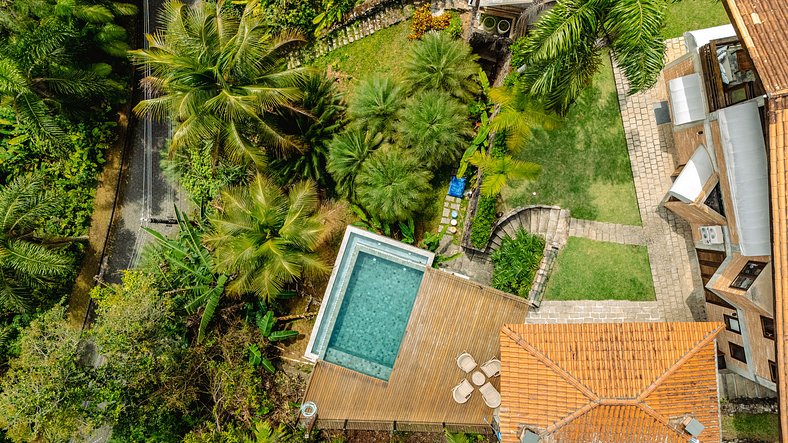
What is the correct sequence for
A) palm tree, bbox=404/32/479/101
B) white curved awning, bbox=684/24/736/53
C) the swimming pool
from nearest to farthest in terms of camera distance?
1. white curved awning, bbox=684/24/736/53
2. palm tree, bbox=404/32/479/101
3. the swimming pool

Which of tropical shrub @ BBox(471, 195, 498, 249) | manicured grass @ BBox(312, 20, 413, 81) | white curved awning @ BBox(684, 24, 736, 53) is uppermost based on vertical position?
white curved awning @ BBox(684, 24, 736, 53)

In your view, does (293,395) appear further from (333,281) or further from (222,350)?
(333,281)

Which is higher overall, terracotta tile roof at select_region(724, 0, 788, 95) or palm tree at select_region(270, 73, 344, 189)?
terracotta tile roof at select_region(724, 0, 788, 95)

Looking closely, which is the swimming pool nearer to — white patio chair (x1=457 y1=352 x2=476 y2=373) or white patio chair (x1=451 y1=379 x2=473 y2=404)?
white patio chair (x1=457 y1=352 x2=476 y2=373)

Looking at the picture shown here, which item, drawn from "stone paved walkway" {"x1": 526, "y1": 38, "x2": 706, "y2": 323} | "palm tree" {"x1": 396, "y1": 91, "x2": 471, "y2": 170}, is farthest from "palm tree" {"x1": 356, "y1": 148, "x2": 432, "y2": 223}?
"stone paved walkway" {"x1": 526, "y1": 38, "x2": 706, "y2": 323}

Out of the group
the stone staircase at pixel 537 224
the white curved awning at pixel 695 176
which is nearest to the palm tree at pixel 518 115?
the stone staircase at pixel 537 224

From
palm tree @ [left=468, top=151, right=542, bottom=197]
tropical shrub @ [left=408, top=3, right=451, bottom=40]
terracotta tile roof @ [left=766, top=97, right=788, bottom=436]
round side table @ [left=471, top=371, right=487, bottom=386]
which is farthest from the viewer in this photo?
tropical shrub @ [left=408, top=3, right=451, bottom=40]

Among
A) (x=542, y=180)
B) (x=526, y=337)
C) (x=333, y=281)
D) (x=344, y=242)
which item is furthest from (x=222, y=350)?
(x=542, y=180)

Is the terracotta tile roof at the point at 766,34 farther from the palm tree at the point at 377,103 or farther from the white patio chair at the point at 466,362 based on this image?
the white patio chair at the point at 466,362
